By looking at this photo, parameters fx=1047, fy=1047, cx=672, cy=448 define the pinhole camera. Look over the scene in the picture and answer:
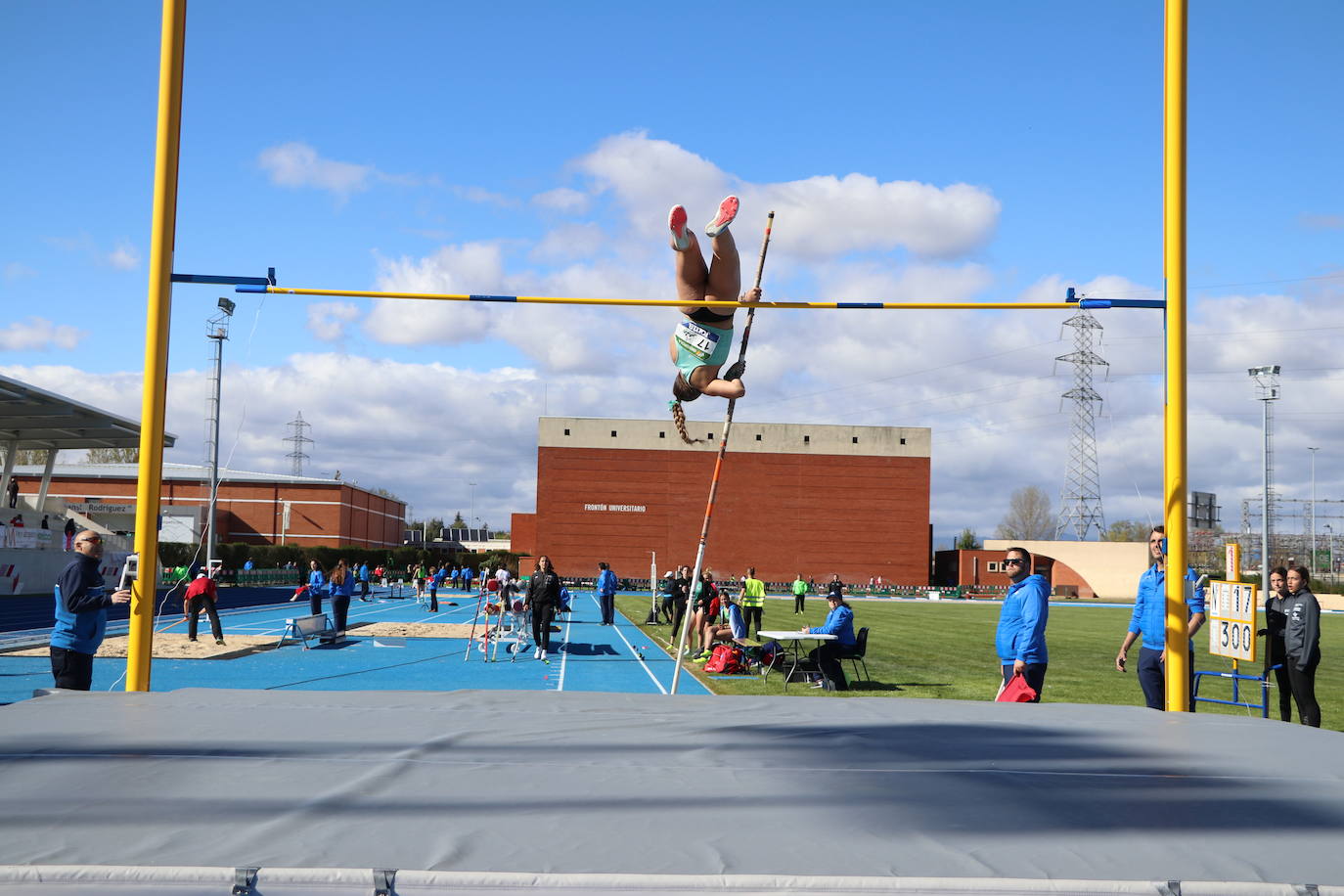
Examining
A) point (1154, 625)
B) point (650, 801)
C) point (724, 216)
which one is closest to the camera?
point (650, 801)

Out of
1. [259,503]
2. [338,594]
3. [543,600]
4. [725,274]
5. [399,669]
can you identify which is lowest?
[399,669]

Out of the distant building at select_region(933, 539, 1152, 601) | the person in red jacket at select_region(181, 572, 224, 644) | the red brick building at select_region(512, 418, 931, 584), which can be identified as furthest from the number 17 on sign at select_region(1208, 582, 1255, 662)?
the distant building at select_region(933, 539, 1152, 601)

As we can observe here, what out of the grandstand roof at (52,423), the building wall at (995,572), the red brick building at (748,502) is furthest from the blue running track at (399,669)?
the building wall at (995,572)

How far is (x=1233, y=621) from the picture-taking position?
1040 centimetres

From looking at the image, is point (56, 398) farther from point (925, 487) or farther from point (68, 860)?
point (925, 487)

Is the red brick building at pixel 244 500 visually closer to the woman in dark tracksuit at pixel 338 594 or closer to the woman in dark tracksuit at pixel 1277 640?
the woman in dark tracksuit at pixel 338 594

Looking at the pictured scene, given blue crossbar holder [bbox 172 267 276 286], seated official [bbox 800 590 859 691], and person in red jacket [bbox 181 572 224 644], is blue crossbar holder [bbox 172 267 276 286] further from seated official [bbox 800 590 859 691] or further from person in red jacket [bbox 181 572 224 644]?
person in red jacket [bbox 181 572 224 644]

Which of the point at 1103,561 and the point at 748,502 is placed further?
the point at 1103,561

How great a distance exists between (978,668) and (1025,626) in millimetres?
10869

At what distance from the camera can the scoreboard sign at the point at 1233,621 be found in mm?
10102

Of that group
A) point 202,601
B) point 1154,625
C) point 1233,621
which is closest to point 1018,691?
point 1154,625

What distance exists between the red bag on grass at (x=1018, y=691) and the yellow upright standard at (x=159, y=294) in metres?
5.86

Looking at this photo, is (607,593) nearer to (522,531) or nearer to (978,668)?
(978,668)

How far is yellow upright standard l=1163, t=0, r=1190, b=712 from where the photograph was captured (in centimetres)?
705
